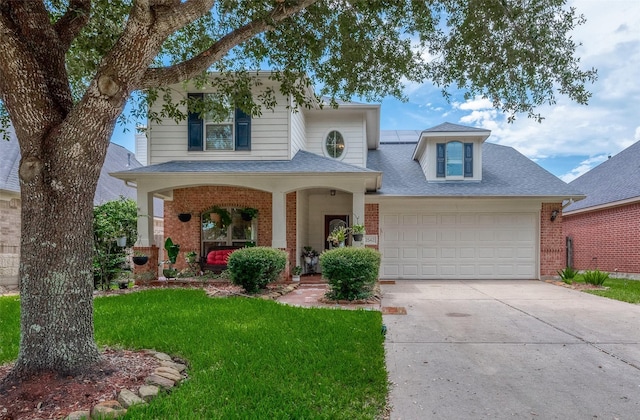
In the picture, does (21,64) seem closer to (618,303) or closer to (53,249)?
(53,249)

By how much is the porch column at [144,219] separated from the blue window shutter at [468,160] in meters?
9.79

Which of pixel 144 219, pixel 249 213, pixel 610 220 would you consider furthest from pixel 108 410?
pixel 610 220

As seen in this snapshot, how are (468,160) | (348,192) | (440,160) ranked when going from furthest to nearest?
1. (440,160)
2. (468,160)
3. (348,192)

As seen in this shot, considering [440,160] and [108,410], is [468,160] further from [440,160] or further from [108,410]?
[108,410]

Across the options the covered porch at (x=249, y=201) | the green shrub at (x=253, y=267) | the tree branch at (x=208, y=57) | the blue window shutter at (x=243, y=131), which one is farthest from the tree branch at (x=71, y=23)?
the blue window shutter at (x=243, y=131)

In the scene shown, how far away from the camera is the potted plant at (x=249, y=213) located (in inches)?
456

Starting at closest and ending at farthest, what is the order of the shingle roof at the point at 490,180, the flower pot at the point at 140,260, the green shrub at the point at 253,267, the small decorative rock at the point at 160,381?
the small decorative rock at the point at 160,381, the green shrub at the point at 253,267, the flower pot at the point at 140,260, the shingle roof at the point at 490,180

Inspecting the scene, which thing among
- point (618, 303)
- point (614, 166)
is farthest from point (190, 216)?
point (614, 166)

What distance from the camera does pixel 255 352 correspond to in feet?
14.1

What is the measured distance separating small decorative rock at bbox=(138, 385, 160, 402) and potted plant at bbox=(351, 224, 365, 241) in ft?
23.0

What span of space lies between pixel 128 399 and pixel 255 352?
1422 mm

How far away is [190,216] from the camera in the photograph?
38.4 ft

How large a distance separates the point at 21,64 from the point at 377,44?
16.5 feet

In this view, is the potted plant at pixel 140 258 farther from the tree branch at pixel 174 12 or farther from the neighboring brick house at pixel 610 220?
the neighboring brick house at pixel 610 220
